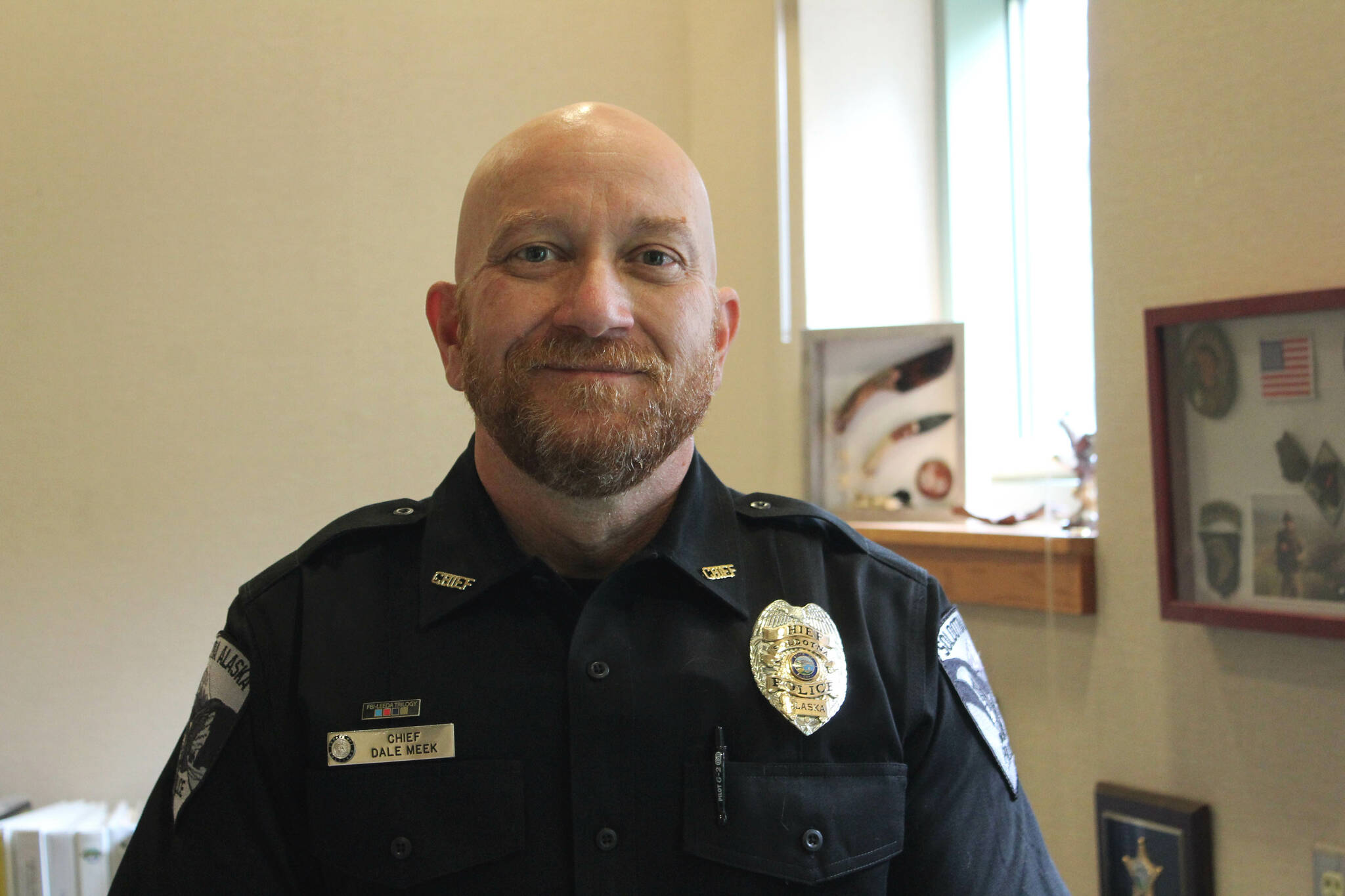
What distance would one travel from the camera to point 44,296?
150 centimetres

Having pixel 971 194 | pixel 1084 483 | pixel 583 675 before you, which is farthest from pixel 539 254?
pixel 971 194

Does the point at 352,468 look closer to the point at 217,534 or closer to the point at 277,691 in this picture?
the point at 217,534

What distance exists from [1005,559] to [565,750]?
932 mm

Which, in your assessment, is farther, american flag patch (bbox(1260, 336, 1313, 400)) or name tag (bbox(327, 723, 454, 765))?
american flag patch (bbox(1260, 336, 1313, 400))

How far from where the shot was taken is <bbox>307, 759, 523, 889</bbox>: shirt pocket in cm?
84

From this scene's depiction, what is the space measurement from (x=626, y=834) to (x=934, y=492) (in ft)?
3.56

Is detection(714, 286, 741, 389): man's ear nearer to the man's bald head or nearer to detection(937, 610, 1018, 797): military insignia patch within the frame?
the man's bald head

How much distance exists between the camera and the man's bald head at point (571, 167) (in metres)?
0.92

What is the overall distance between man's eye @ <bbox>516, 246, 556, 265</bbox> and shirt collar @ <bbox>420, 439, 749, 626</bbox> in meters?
0.22

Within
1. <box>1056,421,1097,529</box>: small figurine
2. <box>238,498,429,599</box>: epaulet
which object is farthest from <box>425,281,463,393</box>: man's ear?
<box>1056,421,1097,529</box>: small figurine

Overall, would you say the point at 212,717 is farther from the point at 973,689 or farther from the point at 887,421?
the point at 887,421

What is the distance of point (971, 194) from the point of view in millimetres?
1990

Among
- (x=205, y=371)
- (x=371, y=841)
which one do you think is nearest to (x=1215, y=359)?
(x=371, y=841)

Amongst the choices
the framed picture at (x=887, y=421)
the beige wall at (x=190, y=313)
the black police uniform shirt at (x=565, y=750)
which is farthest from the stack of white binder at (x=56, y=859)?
the framed picture at (x=887, y=421)
